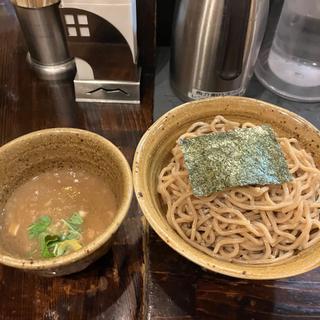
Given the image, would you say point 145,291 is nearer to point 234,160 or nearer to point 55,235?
point 55,235

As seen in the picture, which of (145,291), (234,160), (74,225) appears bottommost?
(145,291)

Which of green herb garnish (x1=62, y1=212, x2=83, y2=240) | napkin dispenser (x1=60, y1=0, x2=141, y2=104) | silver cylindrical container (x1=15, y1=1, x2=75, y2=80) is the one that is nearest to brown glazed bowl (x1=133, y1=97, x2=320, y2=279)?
green herb garnish (x1=62, y1=212, x2=83, y2=240)

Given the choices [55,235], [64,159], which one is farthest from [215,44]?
[55,235]

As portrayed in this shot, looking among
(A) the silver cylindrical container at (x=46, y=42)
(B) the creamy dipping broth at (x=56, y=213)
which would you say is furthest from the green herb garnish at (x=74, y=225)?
(A) the silver cylindrical container at (x=46, y=42)

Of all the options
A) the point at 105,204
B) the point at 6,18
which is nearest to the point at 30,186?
the point at 105,204

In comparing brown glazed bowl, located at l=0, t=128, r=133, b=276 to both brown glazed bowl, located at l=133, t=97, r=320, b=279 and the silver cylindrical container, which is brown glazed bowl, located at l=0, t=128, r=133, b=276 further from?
the silver cylindrical container

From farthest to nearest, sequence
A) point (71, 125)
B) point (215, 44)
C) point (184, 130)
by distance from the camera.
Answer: point (71, 125), point (215, 44), point (184, 130)
